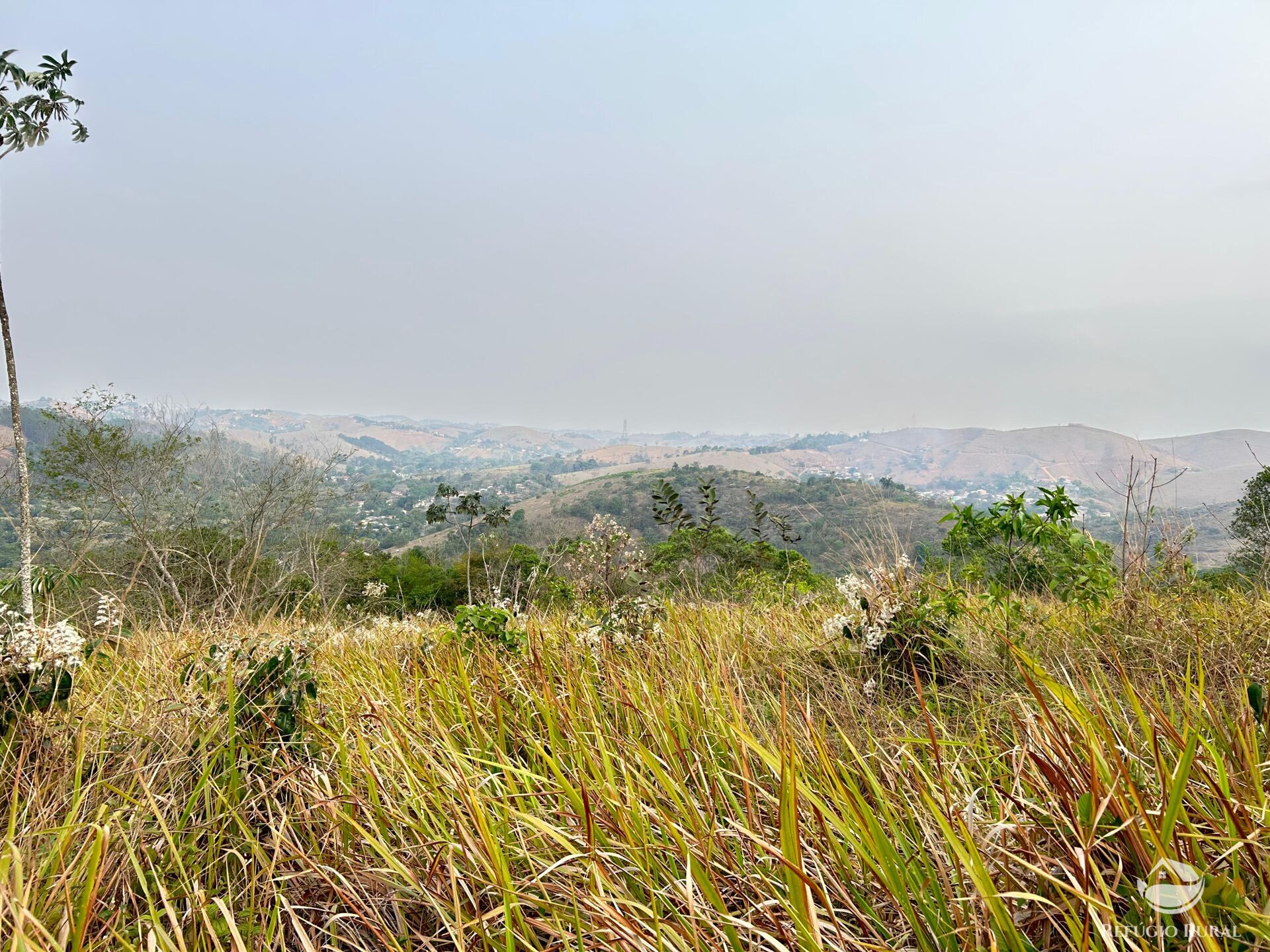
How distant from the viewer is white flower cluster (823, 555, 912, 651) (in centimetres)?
340

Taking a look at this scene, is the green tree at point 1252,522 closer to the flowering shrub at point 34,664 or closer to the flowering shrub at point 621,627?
the flowering shrub at point 621,627

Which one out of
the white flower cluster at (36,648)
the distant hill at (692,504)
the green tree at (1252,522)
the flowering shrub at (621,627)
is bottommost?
the distant hill at (692,504)

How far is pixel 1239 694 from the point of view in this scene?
1938 millimetres

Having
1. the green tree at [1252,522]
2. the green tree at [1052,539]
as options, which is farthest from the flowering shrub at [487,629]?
the green tree at [1252,522]

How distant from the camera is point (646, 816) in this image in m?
1.73

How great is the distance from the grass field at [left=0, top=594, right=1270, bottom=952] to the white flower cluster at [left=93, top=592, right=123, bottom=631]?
0.34 meters

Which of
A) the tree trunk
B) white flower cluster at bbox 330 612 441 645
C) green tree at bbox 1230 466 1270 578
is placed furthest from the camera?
green tree at bbox 1230 466 1270 578

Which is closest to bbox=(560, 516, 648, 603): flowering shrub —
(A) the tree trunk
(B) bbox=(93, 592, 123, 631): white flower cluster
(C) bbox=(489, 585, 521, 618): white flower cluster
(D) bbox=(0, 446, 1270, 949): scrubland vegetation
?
(C) bbox=(489, 585, 521, 618): white flower cluster

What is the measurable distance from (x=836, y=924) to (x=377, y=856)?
132cm

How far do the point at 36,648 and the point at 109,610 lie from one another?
159cm

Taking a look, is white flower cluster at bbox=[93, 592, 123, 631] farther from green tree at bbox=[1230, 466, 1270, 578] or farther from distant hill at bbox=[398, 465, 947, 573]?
distant hill at bbox=[398, 465, 947, 573]

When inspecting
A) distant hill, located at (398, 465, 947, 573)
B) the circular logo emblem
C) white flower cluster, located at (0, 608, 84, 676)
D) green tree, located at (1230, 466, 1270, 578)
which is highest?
white flower cluster, located at (0, 608, 84, 676)

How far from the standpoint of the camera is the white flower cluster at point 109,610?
9.89 ft

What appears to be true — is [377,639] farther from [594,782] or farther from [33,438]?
[33,438]
